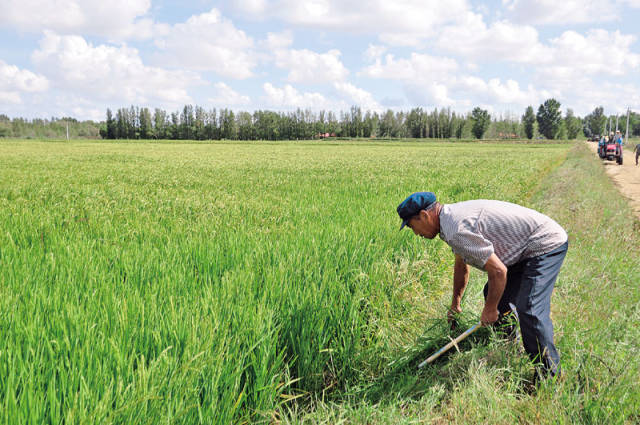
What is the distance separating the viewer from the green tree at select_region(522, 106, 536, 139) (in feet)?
350

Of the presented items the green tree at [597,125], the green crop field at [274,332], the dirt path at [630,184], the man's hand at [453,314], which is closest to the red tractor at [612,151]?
the dirt path at [630,184]

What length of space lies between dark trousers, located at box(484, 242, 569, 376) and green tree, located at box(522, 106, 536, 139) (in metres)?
118

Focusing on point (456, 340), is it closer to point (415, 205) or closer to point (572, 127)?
point (415, 205)

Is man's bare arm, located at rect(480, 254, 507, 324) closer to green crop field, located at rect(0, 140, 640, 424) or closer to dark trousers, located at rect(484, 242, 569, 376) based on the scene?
dark trousers, located at rect(484, 242, 569, 376)

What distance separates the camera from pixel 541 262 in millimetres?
2969

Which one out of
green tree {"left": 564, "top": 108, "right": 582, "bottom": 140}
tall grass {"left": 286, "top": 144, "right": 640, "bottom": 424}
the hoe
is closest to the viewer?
tall grass {"left": 286, "top": 144, "right": 640, "bottom": 424}

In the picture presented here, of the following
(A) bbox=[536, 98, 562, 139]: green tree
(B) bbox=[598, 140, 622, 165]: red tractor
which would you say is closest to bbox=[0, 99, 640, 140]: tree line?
(A) bbox=[536, 98, 562, 139]: green tree

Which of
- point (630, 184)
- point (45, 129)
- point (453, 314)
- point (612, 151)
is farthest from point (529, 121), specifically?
point (45, 129)

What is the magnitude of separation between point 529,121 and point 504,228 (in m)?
124

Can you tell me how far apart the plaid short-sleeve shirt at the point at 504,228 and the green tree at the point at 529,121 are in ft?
385

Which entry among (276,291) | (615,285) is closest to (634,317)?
(615,285)

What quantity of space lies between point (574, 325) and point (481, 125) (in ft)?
368

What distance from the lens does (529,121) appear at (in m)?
111

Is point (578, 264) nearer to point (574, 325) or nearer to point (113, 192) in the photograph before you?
point (574, 325)
